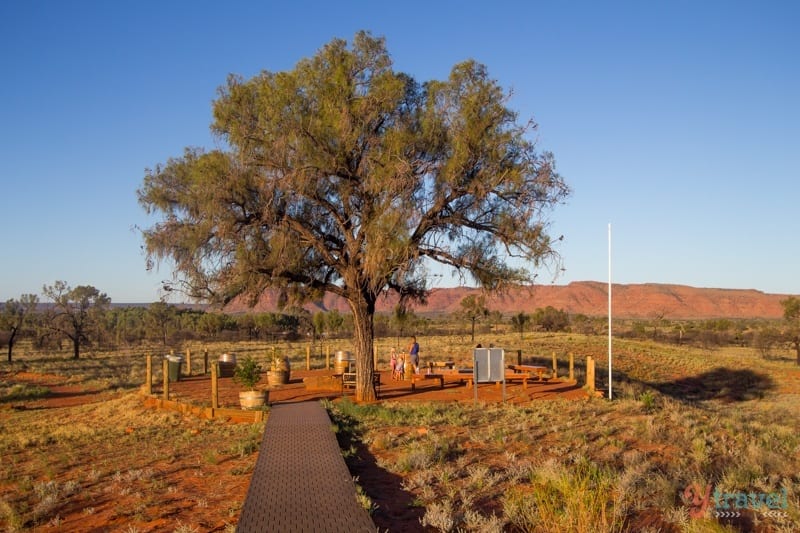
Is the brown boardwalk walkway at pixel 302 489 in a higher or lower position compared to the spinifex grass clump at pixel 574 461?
higher

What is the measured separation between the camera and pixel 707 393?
3225cm

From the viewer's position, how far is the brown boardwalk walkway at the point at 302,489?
6.73 meters

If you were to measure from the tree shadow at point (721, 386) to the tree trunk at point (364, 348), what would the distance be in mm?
17832

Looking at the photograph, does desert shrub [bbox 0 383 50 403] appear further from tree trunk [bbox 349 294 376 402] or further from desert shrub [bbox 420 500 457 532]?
desert shrub [bbox 420 500 457 532]

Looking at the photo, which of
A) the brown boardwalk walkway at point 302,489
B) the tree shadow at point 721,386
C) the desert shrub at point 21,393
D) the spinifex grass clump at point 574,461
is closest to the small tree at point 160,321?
the desert shrub at point 21,393

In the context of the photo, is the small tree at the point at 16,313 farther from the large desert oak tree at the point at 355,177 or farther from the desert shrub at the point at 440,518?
the desert shrub at the point at 440,518

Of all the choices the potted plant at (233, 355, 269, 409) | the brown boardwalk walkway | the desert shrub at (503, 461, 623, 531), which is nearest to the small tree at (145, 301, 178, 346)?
the potted plant at (233, 355, 269, 409)

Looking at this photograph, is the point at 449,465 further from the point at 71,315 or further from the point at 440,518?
the point at 71,315

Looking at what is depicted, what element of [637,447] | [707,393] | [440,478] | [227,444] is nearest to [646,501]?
[440,478]

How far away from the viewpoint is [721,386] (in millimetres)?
34688

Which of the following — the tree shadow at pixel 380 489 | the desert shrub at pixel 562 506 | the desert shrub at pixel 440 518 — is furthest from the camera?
the tree shadow at pixel 380 489

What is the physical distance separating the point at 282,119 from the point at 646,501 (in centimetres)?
1184

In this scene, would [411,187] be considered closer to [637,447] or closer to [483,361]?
[483,361]

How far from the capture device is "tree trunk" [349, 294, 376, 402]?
1764 cm
